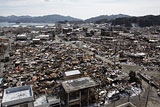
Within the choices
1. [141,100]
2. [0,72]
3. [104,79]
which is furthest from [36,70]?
[141,100]

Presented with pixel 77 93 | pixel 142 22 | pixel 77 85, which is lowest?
pixel 77 93

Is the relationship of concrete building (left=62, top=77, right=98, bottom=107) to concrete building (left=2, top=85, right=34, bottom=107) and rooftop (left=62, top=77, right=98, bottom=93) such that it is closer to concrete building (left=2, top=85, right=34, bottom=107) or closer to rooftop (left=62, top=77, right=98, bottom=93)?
rooftop (left=62, top=77, right=98, bottom=93)

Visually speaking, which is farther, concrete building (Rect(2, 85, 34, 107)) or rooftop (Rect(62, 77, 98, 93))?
rooftop (Rect(62, 77, 98, 93))

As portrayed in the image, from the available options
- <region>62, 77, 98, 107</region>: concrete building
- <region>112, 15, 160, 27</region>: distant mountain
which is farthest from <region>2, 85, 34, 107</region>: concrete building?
<region>112, 15, 160, 27</region>: distant mountain

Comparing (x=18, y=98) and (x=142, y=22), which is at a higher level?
(x=142, y=22)

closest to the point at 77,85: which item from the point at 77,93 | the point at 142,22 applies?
the point at 77,93

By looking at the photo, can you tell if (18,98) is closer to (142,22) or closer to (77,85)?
(77,85)

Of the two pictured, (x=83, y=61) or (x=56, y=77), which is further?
(x=83, y=61)

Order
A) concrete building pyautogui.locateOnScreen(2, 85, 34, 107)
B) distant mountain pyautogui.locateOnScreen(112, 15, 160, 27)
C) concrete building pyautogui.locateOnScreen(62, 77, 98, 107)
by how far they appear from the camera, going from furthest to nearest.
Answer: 1. distant mountain pyautogui.locateOnScreen(112, 15, 160, 27)
2. concrete building pyautogui.locateOnScreen(62, 77, 98, 107)
3. concrete building pyautogui.locateOnScreen(2, 85, 34, 107)

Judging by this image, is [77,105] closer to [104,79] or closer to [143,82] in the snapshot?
[104,79]
